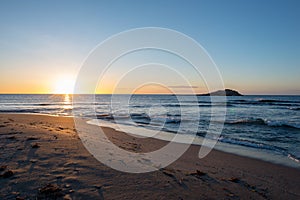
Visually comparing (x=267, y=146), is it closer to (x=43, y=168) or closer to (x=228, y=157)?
(x=228, y=157)

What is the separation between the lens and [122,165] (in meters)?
5.09

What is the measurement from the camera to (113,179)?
418 centimetres

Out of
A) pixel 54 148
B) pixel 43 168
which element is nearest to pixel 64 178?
pixel 43 168

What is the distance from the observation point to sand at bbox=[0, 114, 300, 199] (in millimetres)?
3596

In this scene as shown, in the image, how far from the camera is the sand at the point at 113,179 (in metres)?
3.60

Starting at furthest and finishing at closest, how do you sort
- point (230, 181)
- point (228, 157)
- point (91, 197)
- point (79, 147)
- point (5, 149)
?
point (228, 157) → point (79, 147) → point (5, 149) → point (230, 181) → point (91, 197)

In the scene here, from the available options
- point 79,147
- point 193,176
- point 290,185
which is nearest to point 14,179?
point 79,147

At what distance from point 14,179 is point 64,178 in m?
0.91

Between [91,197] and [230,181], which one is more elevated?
[91,197]

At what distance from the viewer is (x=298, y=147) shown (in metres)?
9.57

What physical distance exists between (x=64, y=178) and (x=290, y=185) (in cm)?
541

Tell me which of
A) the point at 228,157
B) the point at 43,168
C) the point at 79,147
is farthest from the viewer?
the point at 228,157

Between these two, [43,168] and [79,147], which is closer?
[43,168]

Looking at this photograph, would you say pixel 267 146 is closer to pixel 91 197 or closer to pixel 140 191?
pixel 140 191
